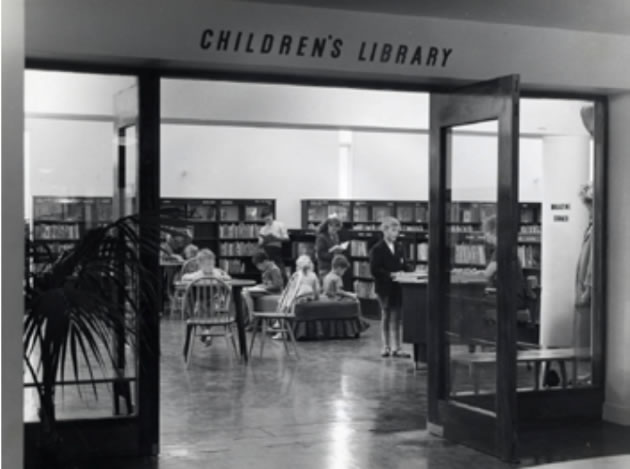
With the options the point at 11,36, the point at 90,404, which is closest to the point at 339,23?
the point at 90,404

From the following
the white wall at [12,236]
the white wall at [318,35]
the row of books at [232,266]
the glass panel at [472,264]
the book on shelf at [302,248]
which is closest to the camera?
the white wall at [12,236]

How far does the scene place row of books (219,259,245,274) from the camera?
53.0ft

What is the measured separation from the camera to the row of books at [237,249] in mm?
16219

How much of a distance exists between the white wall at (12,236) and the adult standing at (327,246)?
984cm

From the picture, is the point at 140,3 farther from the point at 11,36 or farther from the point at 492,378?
the point at 492,378

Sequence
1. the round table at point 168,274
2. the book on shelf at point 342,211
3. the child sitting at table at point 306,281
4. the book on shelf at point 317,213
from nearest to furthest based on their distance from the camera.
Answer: the child sitting at table at point 306,281 < the round table at point 168,274 < the book on shelf at point 342,211 < the book on shelf at point 317,213

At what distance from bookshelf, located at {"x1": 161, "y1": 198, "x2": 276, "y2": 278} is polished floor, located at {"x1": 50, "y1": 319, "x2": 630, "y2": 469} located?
632 centimetres

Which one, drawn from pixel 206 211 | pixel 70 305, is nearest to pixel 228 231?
pixel 206 211

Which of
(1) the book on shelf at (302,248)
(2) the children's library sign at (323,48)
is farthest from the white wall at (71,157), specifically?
(1) the book on shelf at (302,248)

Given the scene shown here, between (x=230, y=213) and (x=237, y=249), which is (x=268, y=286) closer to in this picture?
(x=237, y=249)

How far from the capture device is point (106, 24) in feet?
16.7

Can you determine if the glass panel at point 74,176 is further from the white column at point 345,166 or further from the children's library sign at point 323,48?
the white column at point 345,166

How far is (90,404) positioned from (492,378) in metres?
2.38

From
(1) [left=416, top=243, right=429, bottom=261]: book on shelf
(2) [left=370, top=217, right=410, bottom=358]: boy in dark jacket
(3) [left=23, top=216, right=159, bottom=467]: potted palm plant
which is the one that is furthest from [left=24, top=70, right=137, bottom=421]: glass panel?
(1) [left=416, top=243, right=429, bottom=261]: book on shelf
